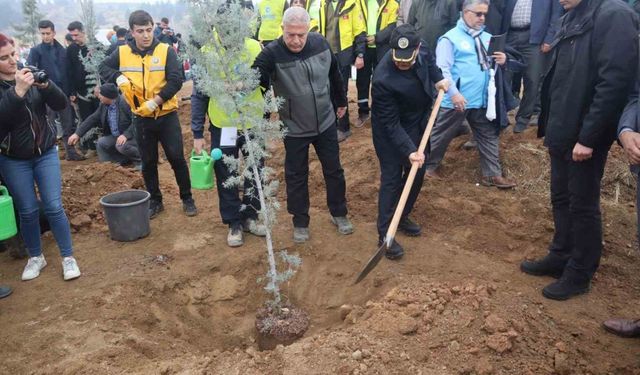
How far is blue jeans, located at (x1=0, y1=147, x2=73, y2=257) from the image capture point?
3.92 metres

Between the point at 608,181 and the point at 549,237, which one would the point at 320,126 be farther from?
the point at 608,181

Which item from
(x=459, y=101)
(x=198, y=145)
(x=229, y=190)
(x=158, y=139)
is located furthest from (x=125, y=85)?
(x=459, y=101)

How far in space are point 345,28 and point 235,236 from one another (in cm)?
352

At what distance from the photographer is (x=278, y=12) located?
7129mm

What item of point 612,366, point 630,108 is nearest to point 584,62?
point 630,108

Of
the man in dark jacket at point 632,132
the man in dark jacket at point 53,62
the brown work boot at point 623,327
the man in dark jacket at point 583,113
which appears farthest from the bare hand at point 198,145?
the man in dark jacket at point 53,62

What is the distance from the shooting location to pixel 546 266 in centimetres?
398

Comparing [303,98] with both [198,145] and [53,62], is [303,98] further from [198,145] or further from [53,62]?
[53,62]

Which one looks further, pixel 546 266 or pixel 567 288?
pixel 546 266

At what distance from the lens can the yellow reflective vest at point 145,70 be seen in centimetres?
477

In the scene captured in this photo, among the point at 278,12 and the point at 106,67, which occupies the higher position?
the point at 278,12

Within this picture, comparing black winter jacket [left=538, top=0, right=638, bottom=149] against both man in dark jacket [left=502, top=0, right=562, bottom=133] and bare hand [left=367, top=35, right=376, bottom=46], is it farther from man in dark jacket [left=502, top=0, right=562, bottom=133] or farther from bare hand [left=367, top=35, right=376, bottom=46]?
bare hand [left=367, top=35, right=376, bottom=46]

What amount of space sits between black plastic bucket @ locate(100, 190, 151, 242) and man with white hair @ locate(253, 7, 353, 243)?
1.56m

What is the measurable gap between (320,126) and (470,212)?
1974mm
